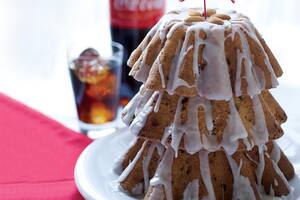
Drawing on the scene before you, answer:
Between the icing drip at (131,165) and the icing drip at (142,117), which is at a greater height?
the icing drip at (142,117)

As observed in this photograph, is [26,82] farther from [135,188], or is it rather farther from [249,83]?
[249,83]

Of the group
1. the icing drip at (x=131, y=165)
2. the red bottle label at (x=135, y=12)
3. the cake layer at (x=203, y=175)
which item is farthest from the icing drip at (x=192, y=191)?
the red bottle label at (x=135, y=12)

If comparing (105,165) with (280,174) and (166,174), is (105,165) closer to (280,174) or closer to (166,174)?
(166,174)

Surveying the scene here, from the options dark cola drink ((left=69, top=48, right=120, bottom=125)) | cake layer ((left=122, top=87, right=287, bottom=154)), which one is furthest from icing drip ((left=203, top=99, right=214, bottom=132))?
dark cola drink ((left=69, top=48, right=120, bottom=125))

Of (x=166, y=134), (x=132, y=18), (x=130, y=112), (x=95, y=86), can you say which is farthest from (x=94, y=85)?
(x=166, y=134)

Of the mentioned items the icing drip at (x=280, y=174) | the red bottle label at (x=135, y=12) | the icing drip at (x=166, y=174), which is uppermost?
the red bottle label at (x=135, y=12)

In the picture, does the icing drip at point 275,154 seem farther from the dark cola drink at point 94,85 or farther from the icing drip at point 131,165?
the dark cola drink at point 94,85
